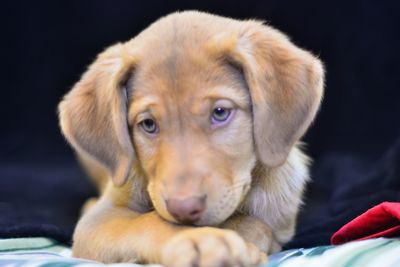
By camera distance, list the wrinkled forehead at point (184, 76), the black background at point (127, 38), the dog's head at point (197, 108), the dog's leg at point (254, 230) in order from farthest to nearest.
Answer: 1. the black background at point (127, 38)
2. the dog's leg at point (254, 230)
3. the wrinkled forehead at point (184, 76)
4. the dog's head at point (197, 108)

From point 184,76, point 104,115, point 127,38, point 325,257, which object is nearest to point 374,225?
point 325,257

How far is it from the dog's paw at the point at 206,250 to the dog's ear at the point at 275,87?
598mm

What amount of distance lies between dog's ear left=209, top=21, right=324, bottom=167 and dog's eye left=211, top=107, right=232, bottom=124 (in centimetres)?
12

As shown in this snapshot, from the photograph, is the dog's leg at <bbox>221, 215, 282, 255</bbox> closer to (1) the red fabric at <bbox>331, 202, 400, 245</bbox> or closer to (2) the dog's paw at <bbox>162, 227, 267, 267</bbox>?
(1) the red fabric at <bbox>331, 202, 400, 245</bbox>

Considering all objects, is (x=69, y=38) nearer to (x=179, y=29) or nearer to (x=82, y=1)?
(x=82, y=1)

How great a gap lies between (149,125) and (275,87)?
0.56 m

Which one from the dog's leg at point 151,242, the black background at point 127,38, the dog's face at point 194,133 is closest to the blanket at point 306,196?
the black background at point 127,38

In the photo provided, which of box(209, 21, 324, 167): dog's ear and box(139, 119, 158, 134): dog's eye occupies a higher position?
box(209, 21, 324, 167): dog's ear

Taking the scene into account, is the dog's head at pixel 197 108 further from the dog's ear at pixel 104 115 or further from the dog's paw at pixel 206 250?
the dog's paw at pixel 206 250

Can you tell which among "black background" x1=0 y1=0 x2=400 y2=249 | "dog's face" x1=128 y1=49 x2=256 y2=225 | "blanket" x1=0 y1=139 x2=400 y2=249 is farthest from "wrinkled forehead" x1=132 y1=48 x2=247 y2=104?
"black background" x1=0 y1=0 x2=400 y2=249

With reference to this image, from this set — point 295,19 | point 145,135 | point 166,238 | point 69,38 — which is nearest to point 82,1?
point 69,38

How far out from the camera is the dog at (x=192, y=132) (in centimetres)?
293

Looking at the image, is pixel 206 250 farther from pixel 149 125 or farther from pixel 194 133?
pixel 149 125

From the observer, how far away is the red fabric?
10.0 feet
